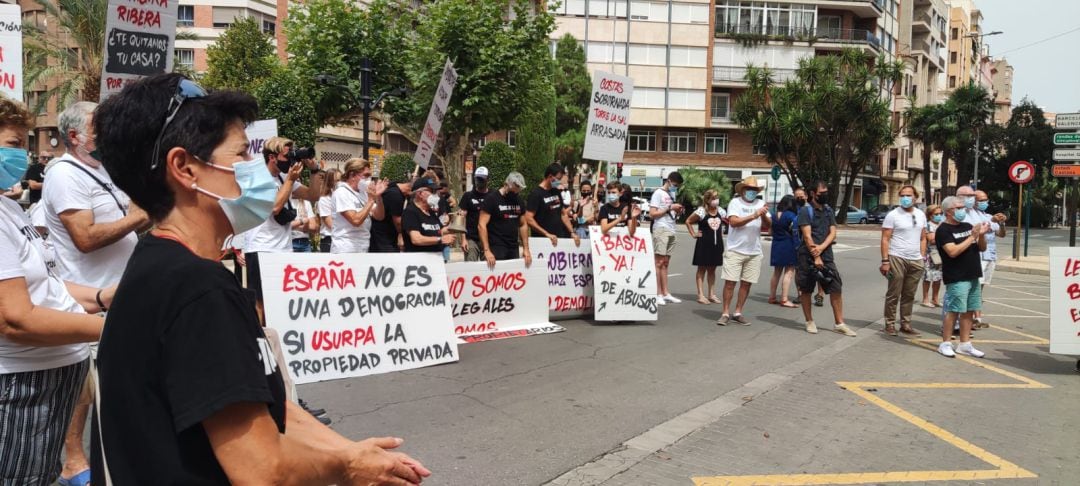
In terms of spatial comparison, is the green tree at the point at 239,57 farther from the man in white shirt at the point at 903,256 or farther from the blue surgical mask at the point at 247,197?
the blue surgical mask at the point at 247,197

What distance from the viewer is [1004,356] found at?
8547 mm

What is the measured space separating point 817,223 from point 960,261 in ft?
7.29

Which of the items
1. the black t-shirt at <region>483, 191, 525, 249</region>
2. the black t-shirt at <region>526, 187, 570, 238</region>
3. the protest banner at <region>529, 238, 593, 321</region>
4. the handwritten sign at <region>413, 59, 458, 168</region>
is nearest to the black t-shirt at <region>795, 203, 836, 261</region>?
the protest banner at <region>529, 238, 593, 321</region>

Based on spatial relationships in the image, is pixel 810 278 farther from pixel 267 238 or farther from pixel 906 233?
pixel 267 238

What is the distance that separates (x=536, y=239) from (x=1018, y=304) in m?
9.55

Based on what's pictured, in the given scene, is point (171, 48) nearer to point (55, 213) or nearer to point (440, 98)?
point (55, 213)

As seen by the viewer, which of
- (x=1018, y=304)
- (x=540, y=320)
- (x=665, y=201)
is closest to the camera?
(x=540, y=320)

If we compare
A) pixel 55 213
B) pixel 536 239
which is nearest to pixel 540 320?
pixel 536 239

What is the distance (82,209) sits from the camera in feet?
11.5

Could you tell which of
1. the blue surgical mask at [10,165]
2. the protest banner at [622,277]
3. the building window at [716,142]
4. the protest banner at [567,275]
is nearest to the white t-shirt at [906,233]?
the protest banner at [622,277]

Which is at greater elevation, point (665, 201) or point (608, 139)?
point (608, 139)

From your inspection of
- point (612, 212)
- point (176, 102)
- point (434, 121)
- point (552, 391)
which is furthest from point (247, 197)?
point (612, 212)

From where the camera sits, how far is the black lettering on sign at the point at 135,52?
5.64 meters

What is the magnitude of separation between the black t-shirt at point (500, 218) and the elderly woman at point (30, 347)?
21.0 ft
